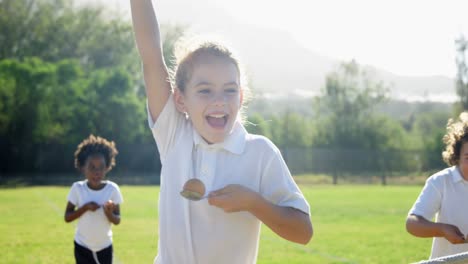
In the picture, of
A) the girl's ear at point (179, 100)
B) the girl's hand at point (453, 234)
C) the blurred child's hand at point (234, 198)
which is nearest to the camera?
the blurred child's hand at point (234, 198)

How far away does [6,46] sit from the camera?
63906 mm

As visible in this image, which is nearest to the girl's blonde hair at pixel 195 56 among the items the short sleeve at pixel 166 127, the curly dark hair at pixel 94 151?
the short sleeve at pixel 166 127

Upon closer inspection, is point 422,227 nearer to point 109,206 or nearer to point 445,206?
point 445,206

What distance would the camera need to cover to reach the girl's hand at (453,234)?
4.55 metres

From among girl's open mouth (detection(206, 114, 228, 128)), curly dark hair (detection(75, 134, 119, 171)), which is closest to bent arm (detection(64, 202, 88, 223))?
curly dark hair (detection(75, 134, 119, 171))

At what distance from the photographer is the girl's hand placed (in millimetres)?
4547

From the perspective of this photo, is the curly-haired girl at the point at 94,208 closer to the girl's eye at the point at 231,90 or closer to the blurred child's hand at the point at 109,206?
the blurred child's hand at the point at 109,206

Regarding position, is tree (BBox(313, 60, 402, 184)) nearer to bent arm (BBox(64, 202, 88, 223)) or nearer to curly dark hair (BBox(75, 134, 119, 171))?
curly dark hair (BBox(75, 134, 119, 171))

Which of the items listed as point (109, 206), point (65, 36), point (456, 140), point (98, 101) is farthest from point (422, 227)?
point (65, 36)

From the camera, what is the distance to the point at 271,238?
1436cm

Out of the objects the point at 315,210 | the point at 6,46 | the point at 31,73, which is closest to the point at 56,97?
the point at 31,73

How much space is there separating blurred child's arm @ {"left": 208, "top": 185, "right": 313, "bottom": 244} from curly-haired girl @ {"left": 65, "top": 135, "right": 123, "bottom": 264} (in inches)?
190

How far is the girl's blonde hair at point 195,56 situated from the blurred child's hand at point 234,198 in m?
0.59

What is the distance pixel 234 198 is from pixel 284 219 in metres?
0.27
